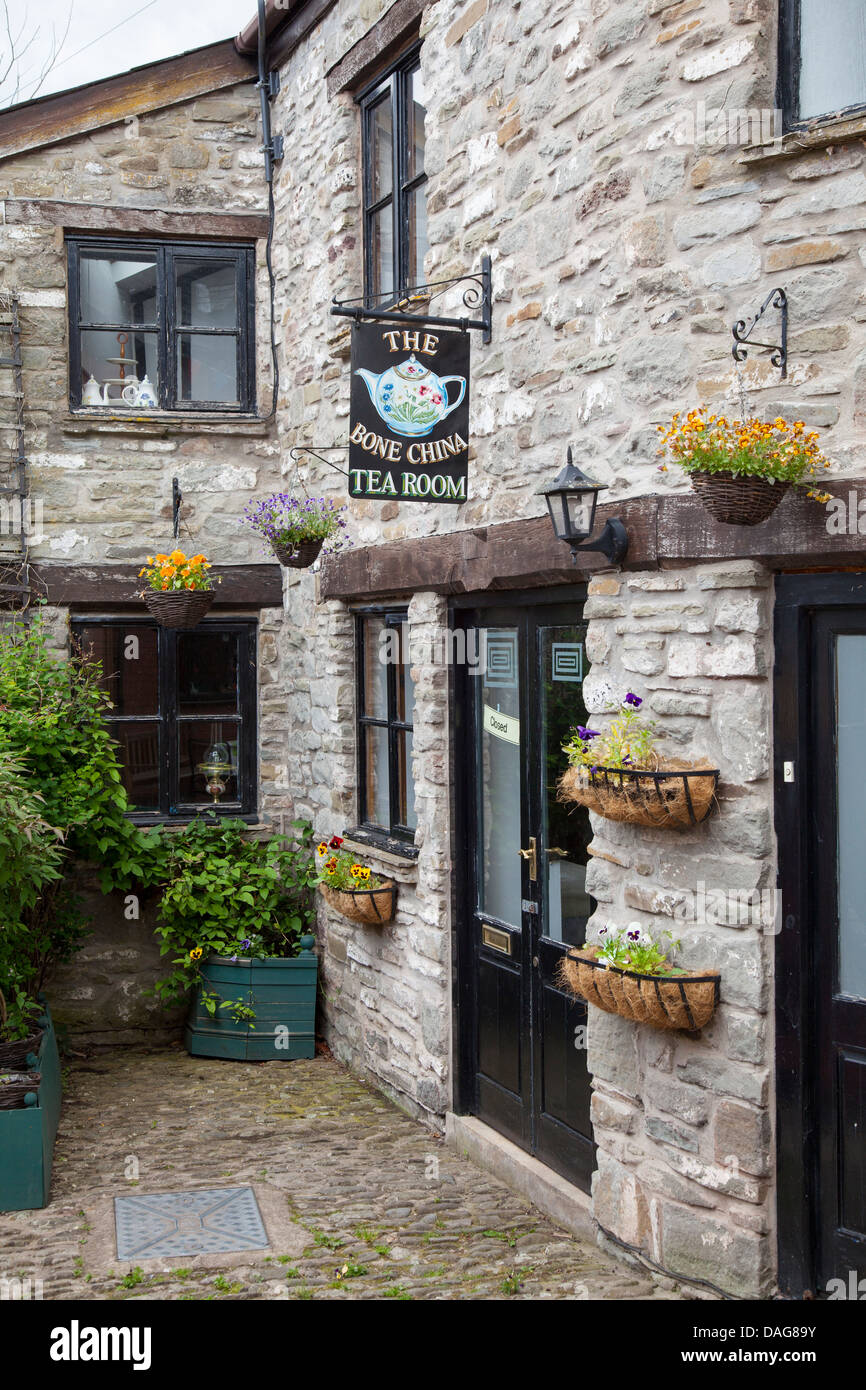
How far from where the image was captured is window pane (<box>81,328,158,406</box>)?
27.7ft

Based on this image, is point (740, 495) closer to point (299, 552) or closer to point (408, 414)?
point (408, 414)

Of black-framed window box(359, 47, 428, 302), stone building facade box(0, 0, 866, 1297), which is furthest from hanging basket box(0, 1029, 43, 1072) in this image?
black-framed window box(359, 47, 428, 302)

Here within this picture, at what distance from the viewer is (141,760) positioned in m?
8.53

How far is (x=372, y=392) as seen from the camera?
5.19m

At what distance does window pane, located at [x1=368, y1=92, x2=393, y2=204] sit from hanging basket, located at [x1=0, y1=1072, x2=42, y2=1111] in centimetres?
494

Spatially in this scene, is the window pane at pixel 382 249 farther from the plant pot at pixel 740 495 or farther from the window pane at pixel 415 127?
the plant pot at pixel 740 495

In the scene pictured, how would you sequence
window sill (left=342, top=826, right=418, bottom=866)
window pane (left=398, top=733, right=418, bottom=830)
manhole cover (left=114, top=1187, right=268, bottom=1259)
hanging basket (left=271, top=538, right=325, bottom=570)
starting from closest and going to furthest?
manhole cover (left=114, top=1187, right=268, bottom=1259)
window sill (left=342, top=826, right=418, bottom=866)
window pane (left=398, top=733, right=418, bottom=830)
hanging basket (left=271, top=538, right=325, bottom=570)

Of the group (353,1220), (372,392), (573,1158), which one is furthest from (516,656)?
(353,1220)

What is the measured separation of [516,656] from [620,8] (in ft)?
Answer: 8.66

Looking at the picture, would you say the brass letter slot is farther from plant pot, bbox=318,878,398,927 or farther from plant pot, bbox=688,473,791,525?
plant pot, bbox=688,473,791,525

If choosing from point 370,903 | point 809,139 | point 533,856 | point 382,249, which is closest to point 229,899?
point 370,903

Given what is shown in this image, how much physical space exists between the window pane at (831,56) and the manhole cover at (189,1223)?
4.68 meters

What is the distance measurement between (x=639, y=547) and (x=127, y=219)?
209 inches

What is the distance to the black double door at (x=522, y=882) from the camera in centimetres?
541
